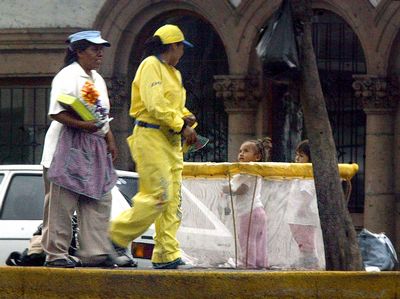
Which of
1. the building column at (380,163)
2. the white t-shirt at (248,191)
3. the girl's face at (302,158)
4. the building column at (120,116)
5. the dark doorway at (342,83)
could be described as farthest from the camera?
the building column at (120,116)

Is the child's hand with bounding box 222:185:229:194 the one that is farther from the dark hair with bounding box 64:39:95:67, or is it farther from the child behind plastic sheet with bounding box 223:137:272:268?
the dark hair with bounding box 64:39:95:67

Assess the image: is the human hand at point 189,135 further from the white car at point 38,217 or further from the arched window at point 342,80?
the arched window at point 342,80

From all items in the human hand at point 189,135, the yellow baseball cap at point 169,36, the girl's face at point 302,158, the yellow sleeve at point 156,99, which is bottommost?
the girl's face at point 302,158

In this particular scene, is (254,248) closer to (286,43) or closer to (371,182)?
(286,43)

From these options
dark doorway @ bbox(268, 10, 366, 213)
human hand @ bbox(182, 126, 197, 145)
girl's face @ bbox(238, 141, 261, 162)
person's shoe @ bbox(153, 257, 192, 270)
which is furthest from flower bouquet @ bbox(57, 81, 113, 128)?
dark doorway @ bbox(268, 10, 366, 213)

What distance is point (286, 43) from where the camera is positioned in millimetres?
11336

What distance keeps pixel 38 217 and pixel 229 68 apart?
7145mm

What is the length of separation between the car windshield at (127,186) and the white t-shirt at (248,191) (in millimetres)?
1157

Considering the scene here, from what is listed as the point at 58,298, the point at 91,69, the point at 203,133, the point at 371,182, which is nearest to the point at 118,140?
the point at 203,133

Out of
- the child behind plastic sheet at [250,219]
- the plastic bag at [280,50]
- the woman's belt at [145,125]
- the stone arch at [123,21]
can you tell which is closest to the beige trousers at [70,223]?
the woman's belt at [145,125]

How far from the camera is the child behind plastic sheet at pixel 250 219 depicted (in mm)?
13633

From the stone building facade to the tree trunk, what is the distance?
322 inches

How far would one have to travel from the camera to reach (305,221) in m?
13.7

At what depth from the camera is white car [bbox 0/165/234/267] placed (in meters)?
13.8
